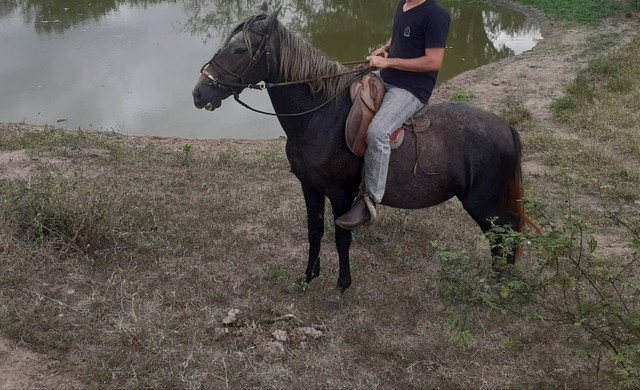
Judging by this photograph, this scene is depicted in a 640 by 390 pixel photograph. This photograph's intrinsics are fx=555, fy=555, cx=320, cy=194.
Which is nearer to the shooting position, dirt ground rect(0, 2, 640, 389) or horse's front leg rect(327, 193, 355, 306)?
dirt ground rect(0, 2, 640, 389)

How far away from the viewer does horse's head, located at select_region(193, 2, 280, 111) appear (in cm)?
335

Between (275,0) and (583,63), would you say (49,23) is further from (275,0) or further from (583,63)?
(583,63)

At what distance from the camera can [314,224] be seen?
395cm

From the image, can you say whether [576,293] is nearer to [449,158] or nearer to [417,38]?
[449,158]

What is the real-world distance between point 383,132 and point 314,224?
0.91 metres

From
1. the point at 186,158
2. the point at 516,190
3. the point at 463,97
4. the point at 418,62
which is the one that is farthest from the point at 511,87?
the point at 418,62

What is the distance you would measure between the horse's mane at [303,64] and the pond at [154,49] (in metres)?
5.97

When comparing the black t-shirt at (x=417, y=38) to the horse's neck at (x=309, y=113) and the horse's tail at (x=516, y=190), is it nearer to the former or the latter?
the horse's neck at (x=309, y=113)

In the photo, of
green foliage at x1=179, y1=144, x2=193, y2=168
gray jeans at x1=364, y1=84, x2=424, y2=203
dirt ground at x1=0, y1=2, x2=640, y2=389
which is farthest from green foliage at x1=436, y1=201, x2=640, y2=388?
green foliage at x1=179, y1=144, x2=193, y2=168

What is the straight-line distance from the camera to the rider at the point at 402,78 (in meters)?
3.37

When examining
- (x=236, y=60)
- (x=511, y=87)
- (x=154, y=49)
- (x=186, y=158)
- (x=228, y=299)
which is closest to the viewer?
(x=236, y=60)

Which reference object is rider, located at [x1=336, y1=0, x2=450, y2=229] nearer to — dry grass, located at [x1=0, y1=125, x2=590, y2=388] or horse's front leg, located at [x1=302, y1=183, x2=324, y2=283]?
horse's front leg, located at [x1=302, y1=183, x2=324, y2=283]

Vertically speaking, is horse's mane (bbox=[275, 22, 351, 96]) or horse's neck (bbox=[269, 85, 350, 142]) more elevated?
horse's mane (bbox=[275, 22, 351, 96])

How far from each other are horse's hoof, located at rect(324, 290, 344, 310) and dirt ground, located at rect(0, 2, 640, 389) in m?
1.66
